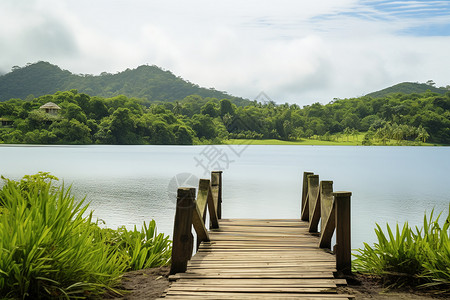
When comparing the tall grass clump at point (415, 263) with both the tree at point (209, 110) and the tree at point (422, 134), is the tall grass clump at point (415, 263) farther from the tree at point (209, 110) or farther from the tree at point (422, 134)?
the tree at point (422, 134)

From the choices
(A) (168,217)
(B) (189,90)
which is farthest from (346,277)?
(B) (189,90)

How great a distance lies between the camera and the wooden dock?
364 centimetres

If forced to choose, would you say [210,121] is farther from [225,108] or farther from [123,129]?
[123,129]

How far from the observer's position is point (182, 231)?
419 centimetres

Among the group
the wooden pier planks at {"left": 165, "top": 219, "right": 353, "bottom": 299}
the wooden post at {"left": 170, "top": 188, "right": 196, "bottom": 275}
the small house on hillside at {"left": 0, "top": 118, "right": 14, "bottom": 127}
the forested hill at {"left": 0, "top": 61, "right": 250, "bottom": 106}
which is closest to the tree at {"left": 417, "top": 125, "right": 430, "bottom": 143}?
the forested hill at {"left": 0, "top": 61, "right": 250, "bottom": 106}

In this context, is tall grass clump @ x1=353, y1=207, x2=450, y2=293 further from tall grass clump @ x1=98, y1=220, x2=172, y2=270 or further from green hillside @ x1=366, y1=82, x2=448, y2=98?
green hillside @ x1=366, y1=82, x2=448, y2=98

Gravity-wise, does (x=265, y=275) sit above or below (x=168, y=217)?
above

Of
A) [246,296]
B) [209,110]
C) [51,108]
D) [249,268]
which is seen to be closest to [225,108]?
[209,110]

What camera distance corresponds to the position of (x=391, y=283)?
13.6 feet

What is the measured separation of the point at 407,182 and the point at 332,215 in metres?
30.5

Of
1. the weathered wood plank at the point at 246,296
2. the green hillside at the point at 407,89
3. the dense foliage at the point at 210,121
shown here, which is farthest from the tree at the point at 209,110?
the weathered wood plank at the point at 246,296

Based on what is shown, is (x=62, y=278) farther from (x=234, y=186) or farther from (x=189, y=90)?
(x=189, y=90)

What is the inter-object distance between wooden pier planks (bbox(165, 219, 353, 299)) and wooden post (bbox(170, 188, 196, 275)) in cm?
14

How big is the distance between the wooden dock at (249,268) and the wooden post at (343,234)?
0.11m
